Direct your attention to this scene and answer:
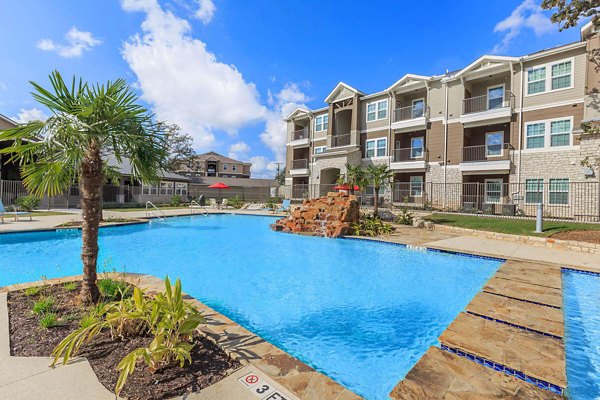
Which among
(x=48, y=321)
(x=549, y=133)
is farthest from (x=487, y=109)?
(x=48, y=321)

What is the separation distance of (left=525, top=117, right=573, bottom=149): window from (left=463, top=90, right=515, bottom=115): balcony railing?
1935mm

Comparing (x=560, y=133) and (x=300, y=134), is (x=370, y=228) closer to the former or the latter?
(x=560, y=133)

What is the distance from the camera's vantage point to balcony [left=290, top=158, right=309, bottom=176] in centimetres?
2878

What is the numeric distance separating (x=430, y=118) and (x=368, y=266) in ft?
56.7

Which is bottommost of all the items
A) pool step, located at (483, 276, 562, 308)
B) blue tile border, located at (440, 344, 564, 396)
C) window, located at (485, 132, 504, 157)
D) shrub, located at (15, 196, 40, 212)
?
blue tile border, located at (440, 344, 564, 396)

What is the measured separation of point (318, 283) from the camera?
6.34 metres

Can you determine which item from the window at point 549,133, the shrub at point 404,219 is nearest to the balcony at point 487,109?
the window at point 549,133

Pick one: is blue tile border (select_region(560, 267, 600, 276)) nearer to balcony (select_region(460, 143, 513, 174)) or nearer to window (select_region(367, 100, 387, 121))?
balcony (select_region(460, 143, 513, 174))

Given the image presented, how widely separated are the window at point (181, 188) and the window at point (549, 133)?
31513 millimetres

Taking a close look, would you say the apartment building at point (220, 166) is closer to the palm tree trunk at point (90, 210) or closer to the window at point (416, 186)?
the window at point (416, 186)

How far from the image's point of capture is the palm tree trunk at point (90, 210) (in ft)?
11.7

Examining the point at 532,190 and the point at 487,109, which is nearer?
the point at 532,190

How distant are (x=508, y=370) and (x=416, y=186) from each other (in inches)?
820

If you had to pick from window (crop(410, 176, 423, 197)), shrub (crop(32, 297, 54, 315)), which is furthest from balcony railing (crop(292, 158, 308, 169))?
shrub (crop(32, 297, 54, 315))
